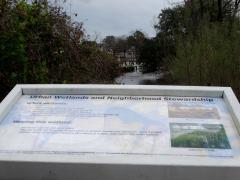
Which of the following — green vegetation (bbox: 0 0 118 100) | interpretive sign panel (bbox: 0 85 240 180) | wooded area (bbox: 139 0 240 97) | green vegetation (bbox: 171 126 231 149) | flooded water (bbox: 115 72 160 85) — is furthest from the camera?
flooded water (bbox: 115 72 160 85)

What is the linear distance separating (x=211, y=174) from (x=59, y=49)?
5676 millimetres

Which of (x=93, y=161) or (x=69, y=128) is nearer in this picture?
(x=93, y=161)

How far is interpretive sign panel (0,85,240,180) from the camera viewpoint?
3.32 m

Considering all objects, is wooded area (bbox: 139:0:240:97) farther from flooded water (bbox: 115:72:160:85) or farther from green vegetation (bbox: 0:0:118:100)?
green vegetation (bbox: 0:0:118:100)

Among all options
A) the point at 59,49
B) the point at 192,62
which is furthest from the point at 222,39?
the point at 59,49

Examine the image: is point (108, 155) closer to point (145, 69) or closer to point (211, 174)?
point (211, 174)

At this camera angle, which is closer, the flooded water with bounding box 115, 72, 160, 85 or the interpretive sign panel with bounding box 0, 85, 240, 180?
the interpretive sign panel with bounding box 0, 85, 240, 180

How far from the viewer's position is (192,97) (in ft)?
13.2

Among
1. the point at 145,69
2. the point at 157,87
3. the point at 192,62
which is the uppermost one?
the point at 157,87

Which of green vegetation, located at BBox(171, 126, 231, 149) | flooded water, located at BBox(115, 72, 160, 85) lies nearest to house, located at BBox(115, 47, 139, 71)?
flooded water, located at BBox(115, 72, 160, 85)

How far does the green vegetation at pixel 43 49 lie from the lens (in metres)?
6.97

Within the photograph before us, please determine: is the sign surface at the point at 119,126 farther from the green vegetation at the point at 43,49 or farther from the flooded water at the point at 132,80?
the flooded water at the point at 132,80

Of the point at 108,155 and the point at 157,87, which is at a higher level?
the point at 157,87

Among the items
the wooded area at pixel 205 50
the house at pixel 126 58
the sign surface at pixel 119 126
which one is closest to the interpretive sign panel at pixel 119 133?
the sign surface at pixel 119 126
